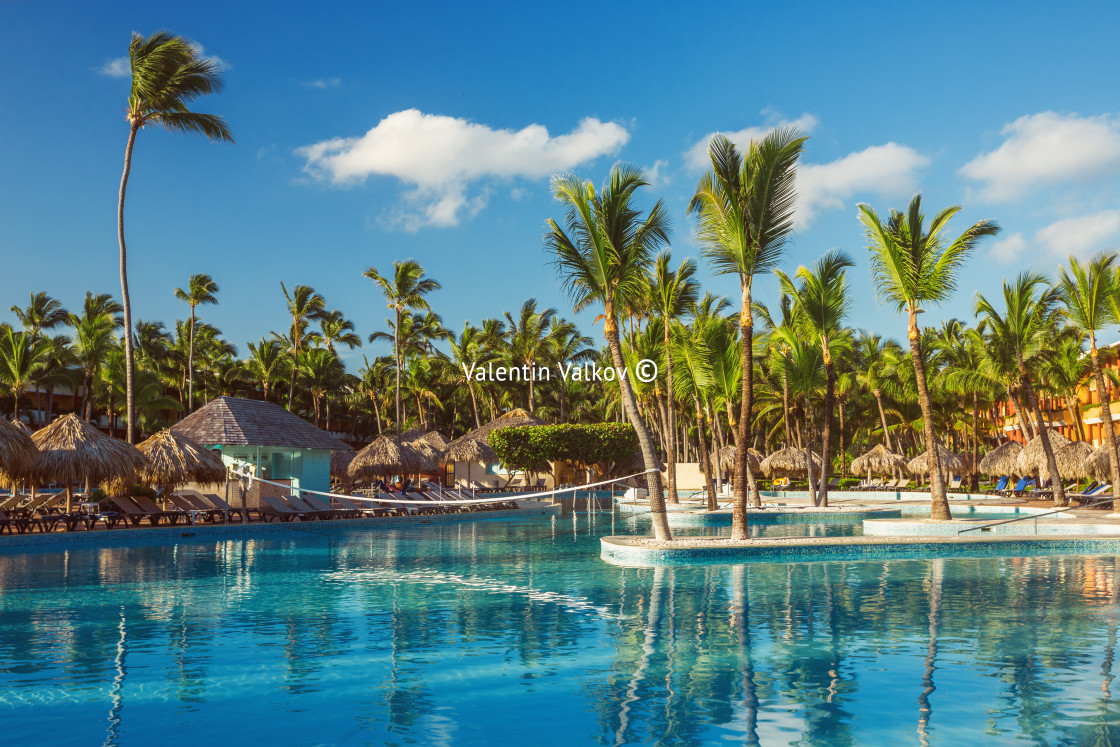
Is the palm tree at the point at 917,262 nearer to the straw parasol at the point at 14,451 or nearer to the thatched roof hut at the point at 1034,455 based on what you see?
the thatched roof hut at the point at 1034,455

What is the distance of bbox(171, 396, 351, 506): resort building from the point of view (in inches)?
1046

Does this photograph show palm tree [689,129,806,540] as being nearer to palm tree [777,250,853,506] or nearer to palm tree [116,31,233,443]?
palm tree [777,250,853,506]

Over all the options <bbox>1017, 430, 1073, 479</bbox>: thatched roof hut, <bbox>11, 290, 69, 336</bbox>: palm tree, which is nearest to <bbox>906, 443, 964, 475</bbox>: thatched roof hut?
<bbox>1017, 430, 1073, 479</bbox>: thatched roof hut

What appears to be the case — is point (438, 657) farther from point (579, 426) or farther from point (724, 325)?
point (579, 426)

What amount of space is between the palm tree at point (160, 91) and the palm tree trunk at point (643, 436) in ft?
47.1

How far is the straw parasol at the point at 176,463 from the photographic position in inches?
818

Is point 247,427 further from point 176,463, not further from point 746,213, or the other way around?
point 746,213

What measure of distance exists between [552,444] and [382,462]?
922cm

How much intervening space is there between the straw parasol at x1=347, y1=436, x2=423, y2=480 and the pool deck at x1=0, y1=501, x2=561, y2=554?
4.64m

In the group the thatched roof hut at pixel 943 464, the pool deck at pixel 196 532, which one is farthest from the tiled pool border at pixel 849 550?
the thatched roof hut at pixel 943 464

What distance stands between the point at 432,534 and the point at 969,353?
2858 cm

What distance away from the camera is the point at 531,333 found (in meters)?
47.6

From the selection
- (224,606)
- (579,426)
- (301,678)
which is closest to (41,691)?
(301,678)

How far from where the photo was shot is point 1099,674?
6.18 m
